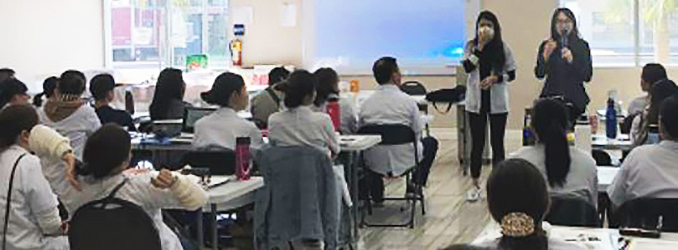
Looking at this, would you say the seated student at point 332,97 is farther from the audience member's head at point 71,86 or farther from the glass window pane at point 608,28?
the glass window pane at point 608,28

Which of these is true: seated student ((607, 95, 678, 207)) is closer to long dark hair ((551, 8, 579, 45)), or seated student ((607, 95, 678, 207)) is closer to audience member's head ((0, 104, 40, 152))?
audience member's head ((0, 104, 40, 152))

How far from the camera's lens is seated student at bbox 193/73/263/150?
18.0ft

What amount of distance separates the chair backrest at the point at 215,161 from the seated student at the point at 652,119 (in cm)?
→ 234

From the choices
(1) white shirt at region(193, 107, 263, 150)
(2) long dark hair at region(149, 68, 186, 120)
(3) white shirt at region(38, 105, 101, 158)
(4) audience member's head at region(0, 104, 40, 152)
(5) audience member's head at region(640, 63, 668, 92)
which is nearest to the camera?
(4) audience member's head at region(0, 104, 40, 152)

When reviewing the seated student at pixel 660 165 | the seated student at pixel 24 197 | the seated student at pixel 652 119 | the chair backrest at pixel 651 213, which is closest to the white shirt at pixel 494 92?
the seated student at pixel 652 119

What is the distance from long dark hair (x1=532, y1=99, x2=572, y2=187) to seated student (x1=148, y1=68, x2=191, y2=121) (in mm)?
3847

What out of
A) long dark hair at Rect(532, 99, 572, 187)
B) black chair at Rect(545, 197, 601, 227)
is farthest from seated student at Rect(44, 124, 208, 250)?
long dark hair at Rect(532, 99, 572, 187)

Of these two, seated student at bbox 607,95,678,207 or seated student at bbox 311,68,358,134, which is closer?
seated student at bbox 607,95,678,207

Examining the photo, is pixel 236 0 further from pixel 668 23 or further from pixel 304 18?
pixel 668 23

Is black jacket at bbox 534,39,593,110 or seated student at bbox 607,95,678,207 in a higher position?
black jacket at bbox 534,39,593,110

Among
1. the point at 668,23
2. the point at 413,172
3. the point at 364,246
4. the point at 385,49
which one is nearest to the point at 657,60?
the point at 668,23

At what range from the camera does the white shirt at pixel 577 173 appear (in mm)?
3879

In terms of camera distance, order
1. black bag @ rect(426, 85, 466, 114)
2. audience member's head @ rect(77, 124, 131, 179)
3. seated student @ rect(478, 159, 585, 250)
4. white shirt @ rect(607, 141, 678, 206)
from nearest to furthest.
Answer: seated student @ rect(478, 159, 585, 250), audience member's head @ rect(77, 124, 131, 179), white shirt @ rect(607, 141, 678, 206), black bag @ rect(426, 85, 466, 114)

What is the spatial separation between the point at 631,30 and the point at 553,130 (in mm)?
7408
